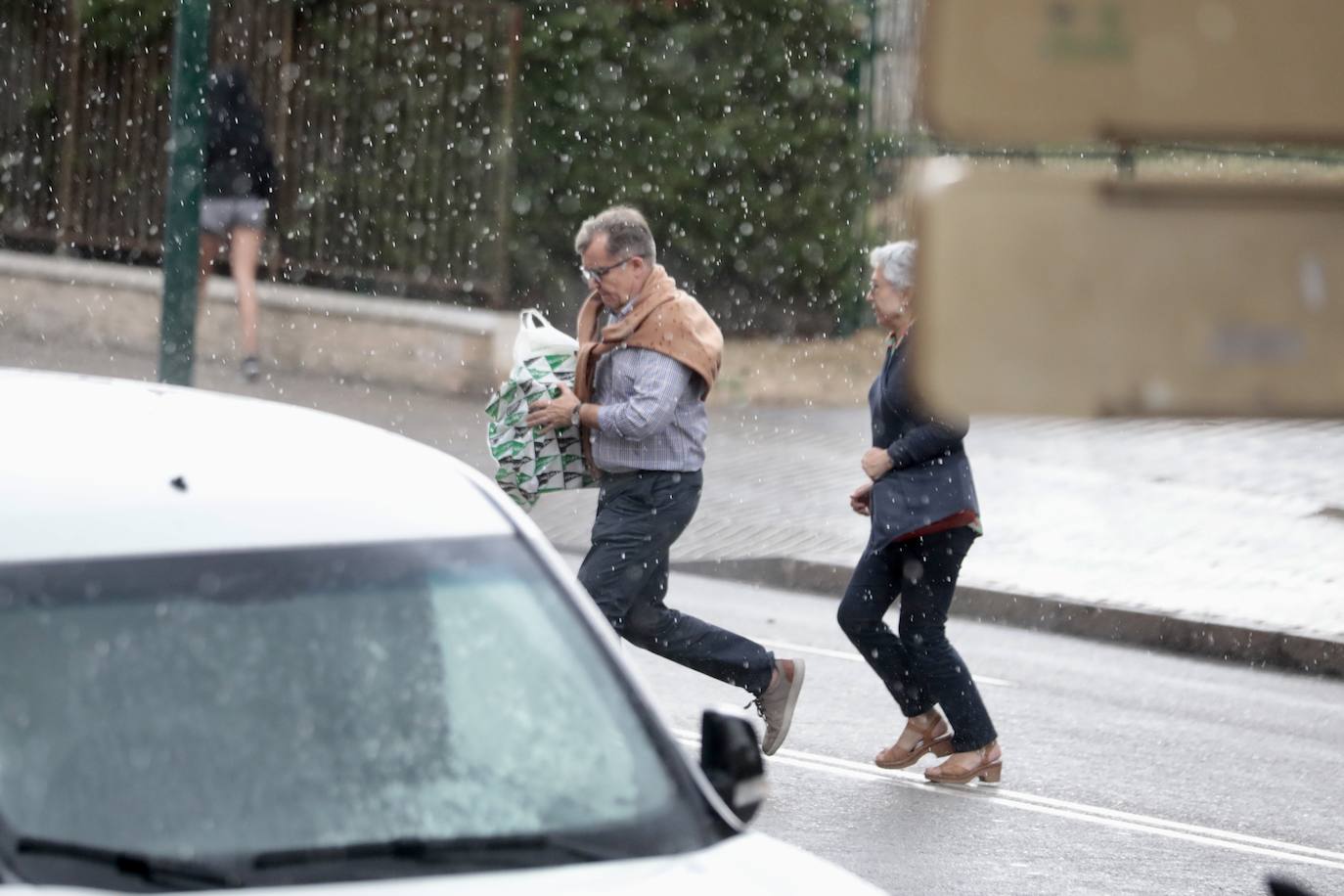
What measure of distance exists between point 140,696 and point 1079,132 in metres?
1.76

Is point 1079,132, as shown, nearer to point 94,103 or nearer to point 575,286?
point 575,286

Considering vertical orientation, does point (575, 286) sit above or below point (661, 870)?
below

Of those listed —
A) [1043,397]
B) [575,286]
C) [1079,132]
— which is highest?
[1079,132]

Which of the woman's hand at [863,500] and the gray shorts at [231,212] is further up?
the woman's hand at [863,500]

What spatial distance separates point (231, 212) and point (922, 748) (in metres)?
9.97

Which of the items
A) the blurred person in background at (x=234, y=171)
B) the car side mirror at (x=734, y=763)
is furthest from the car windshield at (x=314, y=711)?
the blurred person in background at (x=234, y=171)

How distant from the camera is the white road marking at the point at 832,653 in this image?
1030 cm

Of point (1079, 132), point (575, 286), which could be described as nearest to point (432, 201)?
point (575, 286)

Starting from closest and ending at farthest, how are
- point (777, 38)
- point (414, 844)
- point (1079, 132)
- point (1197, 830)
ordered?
point (1079, 132), point (414, 844), point (1197, 830), point (777, 38)

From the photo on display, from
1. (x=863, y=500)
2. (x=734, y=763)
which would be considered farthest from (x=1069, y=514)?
(x=734, y=763)

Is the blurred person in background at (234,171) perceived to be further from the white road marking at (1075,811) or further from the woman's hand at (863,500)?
the white road marking at (1075,811)

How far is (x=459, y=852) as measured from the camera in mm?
3541

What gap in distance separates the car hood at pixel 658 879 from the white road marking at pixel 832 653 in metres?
6.58

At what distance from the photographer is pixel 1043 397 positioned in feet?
8.62
